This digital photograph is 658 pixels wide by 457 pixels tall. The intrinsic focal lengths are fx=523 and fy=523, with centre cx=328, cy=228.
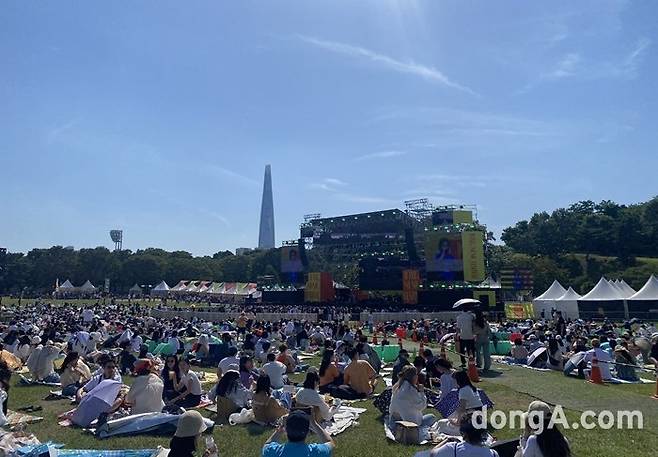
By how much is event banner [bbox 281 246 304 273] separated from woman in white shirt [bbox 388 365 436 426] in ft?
170

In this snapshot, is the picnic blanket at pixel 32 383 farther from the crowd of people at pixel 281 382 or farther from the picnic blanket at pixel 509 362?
the picnic blanket at pixel 509 362

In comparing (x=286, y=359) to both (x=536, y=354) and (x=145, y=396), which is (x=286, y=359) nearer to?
(x=145, y=396)

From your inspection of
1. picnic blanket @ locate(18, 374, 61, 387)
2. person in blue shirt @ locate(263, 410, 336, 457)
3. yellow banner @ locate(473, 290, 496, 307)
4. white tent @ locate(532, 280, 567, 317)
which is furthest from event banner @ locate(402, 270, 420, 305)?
person in blue shirt @ locate(263, 410, 336, 457)

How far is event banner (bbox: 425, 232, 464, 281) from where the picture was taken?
148 feet

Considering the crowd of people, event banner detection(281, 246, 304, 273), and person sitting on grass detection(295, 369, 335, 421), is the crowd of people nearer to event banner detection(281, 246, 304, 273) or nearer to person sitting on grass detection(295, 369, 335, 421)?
person sitting on grass detection(295, 369, 335, 421)

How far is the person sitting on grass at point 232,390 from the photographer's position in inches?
322

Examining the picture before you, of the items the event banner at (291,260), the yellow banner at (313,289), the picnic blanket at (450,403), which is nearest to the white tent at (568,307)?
the yellow banner at (313,289)

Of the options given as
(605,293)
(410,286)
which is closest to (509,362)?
(605,293)

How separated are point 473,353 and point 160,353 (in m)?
9.74

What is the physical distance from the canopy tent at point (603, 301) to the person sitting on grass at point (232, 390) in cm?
3038

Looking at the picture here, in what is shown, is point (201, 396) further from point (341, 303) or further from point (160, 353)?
point (341, 303)

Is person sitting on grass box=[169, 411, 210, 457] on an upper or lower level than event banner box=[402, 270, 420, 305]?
lower

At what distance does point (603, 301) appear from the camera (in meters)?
36.1

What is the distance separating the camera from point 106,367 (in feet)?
28.9
